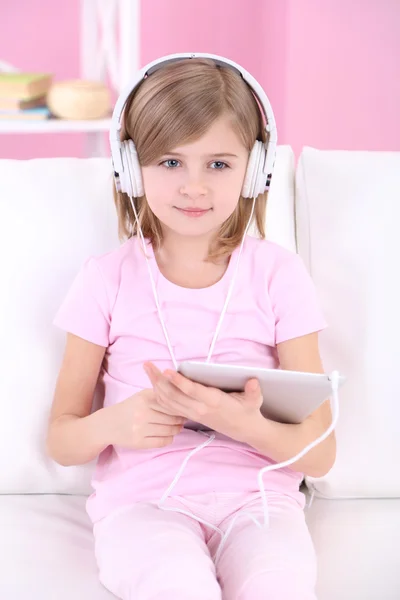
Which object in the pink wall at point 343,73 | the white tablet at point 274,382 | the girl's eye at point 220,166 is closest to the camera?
the white tablet at point 274,382

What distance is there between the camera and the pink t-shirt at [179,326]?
1.32m

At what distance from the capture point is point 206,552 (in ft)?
3.94

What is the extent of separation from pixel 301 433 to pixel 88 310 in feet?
1.19

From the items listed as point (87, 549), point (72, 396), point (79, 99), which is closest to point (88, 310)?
point (72, 396)

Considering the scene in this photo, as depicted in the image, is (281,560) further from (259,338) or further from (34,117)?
(34,117)

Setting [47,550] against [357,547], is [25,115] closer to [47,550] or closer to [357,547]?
[47,550]

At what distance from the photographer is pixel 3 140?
11.9 feet

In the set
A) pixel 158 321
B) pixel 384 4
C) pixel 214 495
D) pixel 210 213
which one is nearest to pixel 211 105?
pixel 210 213

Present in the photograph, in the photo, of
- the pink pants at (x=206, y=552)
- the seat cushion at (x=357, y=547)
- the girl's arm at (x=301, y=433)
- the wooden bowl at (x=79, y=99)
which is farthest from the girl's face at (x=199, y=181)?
the wooden bowl at (x=79, y=99)

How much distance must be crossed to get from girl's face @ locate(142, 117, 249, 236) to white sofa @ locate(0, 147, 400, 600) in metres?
0.25

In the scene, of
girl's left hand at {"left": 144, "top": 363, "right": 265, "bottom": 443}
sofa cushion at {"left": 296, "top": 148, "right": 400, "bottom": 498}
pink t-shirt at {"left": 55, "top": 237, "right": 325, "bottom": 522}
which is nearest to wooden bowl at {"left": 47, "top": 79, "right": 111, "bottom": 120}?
sofa cushion at {"left": 296, "top": 148, "right": 400, "bottom": 498}

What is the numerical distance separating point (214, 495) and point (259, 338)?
0.24 meters

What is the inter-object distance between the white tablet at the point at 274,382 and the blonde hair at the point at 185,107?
0.35 meters

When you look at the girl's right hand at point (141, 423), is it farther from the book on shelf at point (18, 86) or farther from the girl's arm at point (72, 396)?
the book on shelf at point (18, 86)
